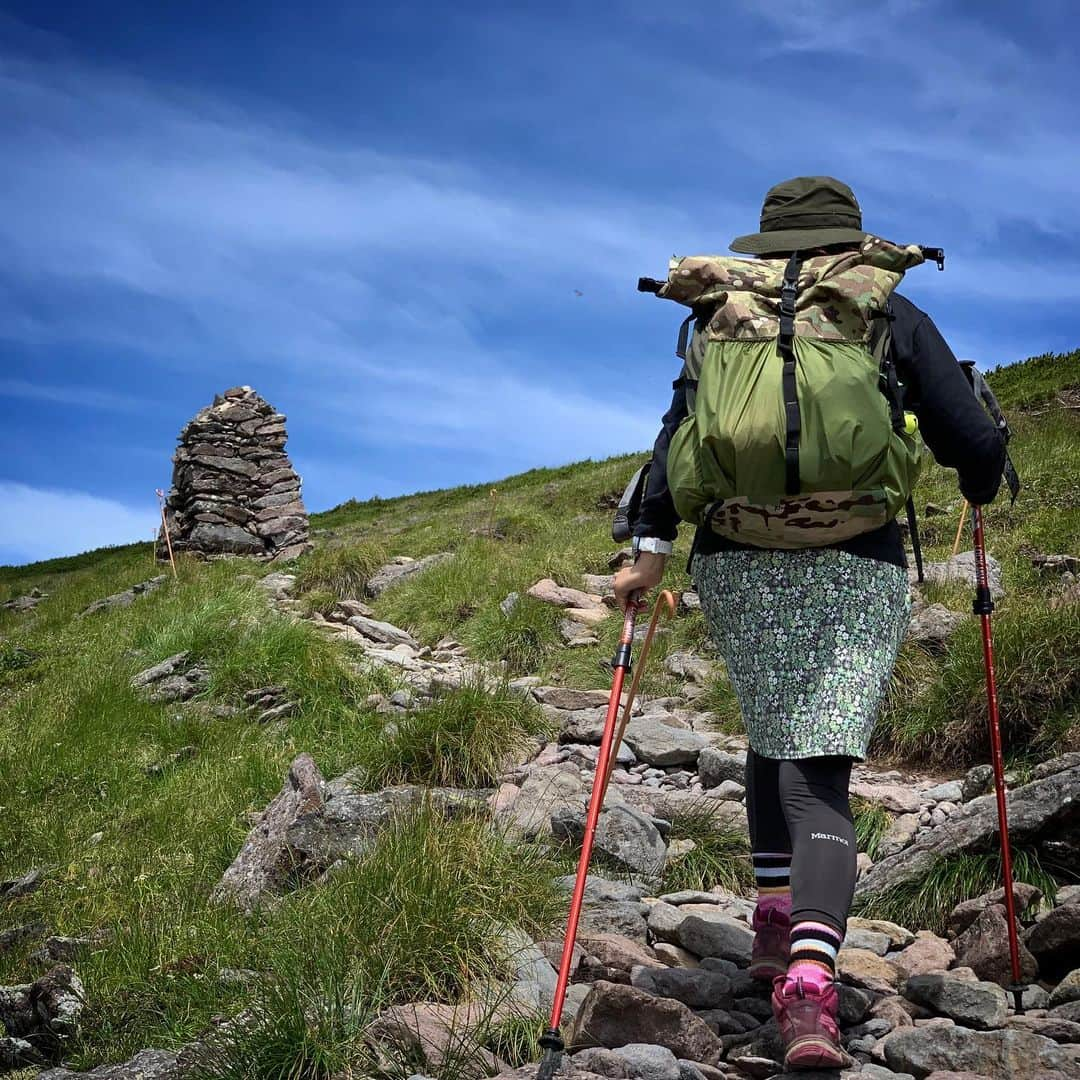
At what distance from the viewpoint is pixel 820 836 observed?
115 inches

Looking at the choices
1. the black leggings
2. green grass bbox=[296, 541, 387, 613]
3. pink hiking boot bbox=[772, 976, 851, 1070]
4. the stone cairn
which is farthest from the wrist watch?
the stone cairn

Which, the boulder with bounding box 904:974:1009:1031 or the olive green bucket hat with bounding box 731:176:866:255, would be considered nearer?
the olive green bucket hat with bounding box 731:176:866:255

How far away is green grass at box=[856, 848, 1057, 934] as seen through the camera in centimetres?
435

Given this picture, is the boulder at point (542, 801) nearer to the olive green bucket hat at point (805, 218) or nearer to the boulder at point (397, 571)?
the olive green bucket hat at point (805, 218)

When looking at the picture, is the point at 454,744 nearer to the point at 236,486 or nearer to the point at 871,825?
the point at 871,825

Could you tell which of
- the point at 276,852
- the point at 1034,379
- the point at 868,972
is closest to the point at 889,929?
the point at 868,972

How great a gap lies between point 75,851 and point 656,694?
4.08 m

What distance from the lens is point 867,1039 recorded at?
3.30m

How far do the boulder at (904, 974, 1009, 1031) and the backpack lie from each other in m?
1.53

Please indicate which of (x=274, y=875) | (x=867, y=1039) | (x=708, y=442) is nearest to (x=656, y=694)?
(x=274, y=875)

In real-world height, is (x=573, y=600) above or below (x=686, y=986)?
above

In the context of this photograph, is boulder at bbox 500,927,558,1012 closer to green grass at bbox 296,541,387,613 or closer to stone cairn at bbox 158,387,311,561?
green grass at bbox 296,541,387,613

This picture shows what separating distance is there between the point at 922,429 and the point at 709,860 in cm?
248

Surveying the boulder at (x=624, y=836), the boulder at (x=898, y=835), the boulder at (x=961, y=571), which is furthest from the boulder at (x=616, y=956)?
the boulder at (x=961, y=571)
